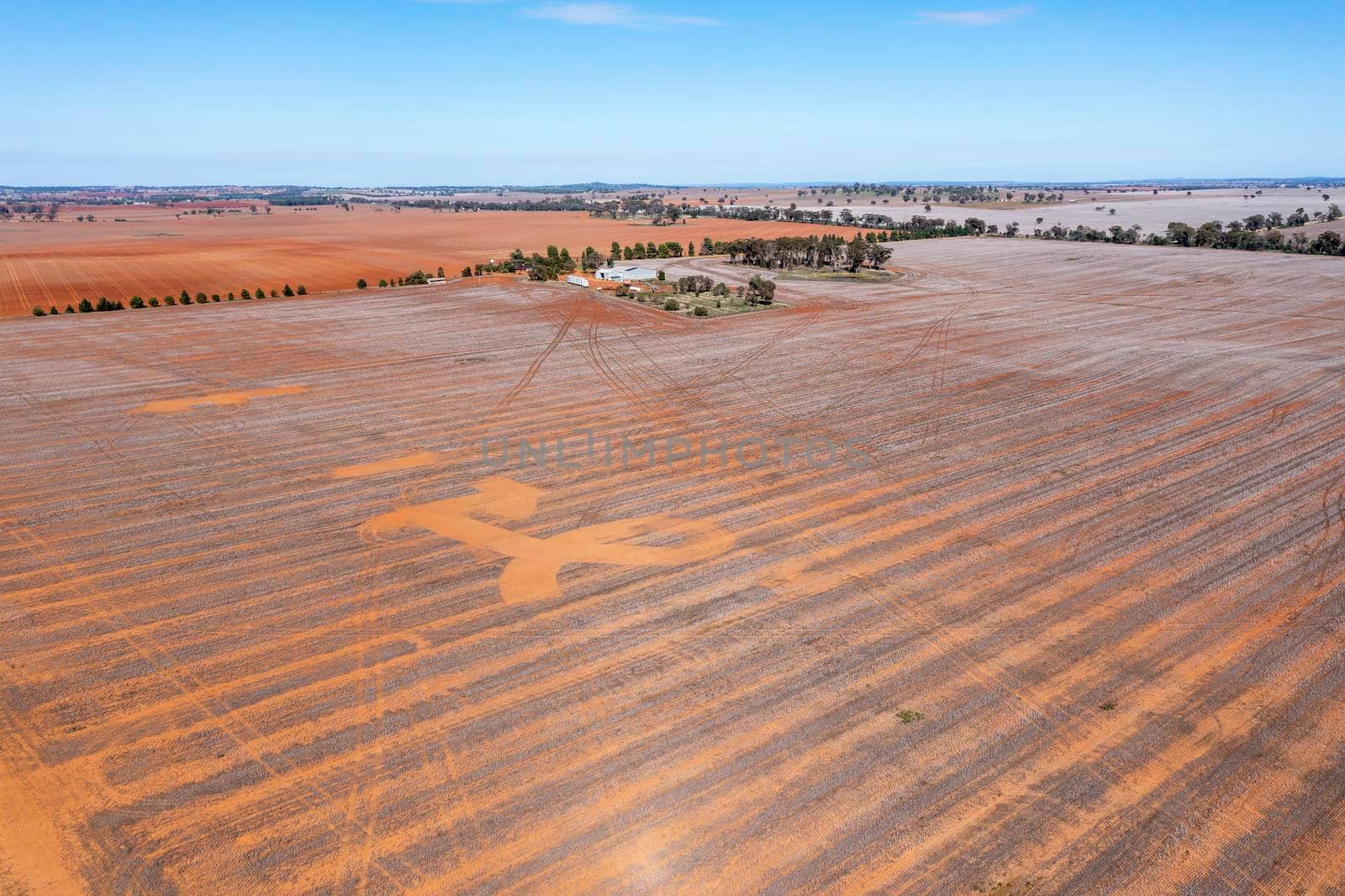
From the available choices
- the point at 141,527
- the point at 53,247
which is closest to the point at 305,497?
the point at 141,527

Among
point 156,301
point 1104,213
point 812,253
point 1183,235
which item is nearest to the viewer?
point 156,301

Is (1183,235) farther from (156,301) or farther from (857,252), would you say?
(156,301)

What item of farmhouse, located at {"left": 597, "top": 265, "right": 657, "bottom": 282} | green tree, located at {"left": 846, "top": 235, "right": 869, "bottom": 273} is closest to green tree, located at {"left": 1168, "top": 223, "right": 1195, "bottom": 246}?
green tree, located at {"left": 846, "top": 235, "right": 869, "bottom": 273}

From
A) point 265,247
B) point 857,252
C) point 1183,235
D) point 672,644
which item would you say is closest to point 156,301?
point 265,247

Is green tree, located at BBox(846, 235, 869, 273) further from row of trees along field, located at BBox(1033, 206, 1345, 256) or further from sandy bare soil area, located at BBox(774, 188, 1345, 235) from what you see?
sandy bare soil area, located at BBox(774, 188, 1345, 235)

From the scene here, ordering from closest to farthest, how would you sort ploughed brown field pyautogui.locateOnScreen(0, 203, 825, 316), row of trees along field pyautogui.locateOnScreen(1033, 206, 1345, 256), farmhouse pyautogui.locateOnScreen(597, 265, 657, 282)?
ploughed brown field pyautogui.locateOnScreen(0, 203, 825, 316), farmhouse pyautogui.locateOnScreen(597, 265, 657, 282), row of trees along field pyautogui.locateOnScreen(1033, 206, 1345, 256)

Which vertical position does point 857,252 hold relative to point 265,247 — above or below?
below

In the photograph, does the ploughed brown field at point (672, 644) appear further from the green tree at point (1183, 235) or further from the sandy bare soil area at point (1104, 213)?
the sandy bare soil area at point (1104, 213)
